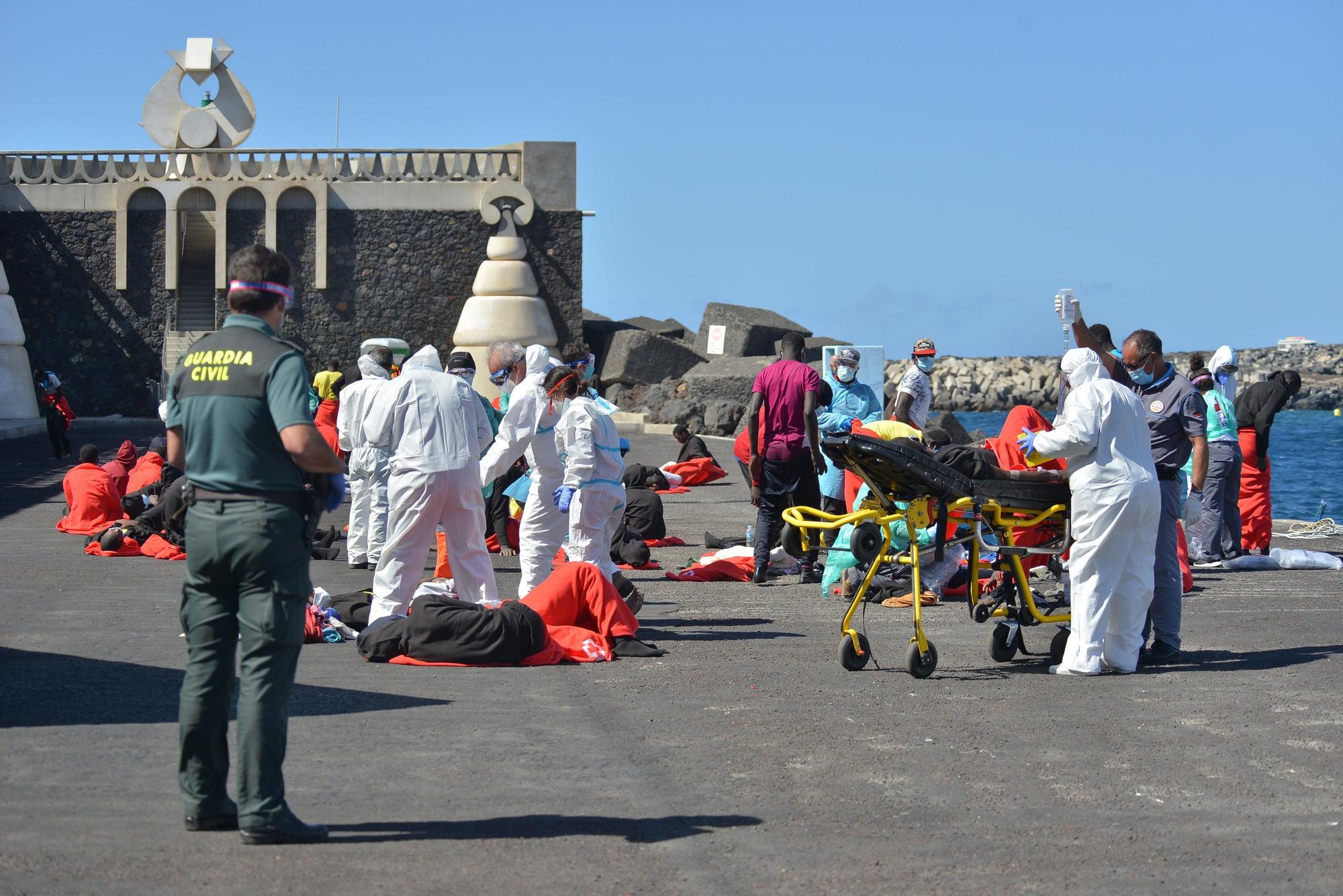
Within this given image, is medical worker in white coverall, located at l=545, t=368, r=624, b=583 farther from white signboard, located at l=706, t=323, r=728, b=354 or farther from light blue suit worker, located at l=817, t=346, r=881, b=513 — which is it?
white signboard, located at l=706, t=323, r=728, b=354

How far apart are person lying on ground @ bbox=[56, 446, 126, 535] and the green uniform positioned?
1056 cm

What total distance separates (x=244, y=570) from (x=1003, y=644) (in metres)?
4.82

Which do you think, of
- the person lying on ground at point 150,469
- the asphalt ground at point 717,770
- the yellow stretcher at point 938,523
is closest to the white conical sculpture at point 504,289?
the person lying on ground at point 150,469

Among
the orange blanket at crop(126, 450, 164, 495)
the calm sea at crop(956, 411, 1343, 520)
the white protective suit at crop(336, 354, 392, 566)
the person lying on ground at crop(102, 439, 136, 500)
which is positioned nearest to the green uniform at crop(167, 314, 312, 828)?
the white protective suit at crop(336, 354, 392, 566)

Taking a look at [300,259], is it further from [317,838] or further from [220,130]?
[317,838]

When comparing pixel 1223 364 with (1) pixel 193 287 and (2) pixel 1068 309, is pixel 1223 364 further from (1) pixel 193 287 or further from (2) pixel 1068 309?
(1) pixel 193 287

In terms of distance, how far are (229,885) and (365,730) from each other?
202cm

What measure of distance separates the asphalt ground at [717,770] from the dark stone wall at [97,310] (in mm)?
33356

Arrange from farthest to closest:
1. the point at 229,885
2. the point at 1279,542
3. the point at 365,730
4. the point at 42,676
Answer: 1. the point at 1279,542
2. the point at 42,676
3. the point at 365,730
4. the point at 229,885

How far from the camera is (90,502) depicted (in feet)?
48.7

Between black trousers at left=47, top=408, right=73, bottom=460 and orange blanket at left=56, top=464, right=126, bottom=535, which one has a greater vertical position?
black trousers at left=47, top=408, right=73, bottom=460

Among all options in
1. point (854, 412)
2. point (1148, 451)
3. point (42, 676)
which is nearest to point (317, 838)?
point (42, 676)

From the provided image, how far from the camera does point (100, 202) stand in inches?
1586

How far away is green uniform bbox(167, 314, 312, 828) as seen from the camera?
4652 millimetres
